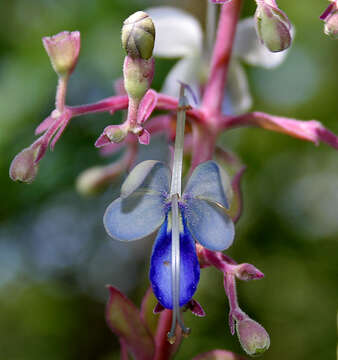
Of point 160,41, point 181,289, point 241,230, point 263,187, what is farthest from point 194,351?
point 181,289

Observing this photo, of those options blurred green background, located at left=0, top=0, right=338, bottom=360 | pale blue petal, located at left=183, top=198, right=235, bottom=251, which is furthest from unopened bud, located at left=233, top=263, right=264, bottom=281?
blurred green background, located at left=0, top=0, right=338, bottom=360

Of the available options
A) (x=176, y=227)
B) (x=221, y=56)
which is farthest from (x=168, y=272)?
(x=221, y=56)

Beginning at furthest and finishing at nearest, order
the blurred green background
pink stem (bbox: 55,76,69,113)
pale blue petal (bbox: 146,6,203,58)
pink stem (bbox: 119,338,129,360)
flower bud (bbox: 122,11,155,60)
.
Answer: the blurred green background < pale blue petal (bbox: 146,6,203,58) < pink stem (bbox: 119,338,129,360) < pink stem (bbox: 55,76,69,113) < flower bud (bbox: 122,11,155,60)

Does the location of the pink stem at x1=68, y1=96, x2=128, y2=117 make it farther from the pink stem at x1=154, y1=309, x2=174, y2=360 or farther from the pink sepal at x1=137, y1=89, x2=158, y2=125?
the pink stem at x1=154, y1=309, x2=174, y2=360

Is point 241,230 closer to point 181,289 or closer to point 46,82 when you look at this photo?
point 46,82

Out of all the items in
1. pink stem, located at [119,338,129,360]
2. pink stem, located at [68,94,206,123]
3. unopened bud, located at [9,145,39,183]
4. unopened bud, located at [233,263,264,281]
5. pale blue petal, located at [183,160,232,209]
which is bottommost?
pink stem, located at [119,338,129,360]

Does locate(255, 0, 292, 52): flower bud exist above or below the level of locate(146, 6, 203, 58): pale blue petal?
above

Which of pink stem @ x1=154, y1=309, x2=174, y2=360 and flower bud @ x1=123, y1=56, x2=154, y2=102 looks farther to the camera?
pink stem @ x1=154, y1=309, x2=174, y2=360
